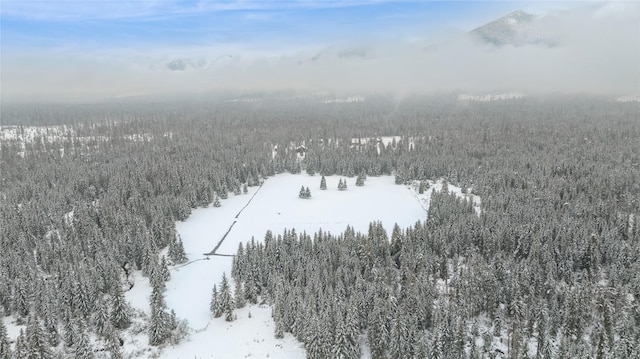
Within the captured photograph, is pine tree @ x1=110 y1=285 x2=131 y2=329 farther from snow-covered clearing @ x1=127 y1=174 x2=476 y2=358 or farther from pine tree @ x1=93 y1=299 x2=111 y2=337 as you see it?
snow-covered clearing @ x1=127 y1=174 x2=476 y2=358

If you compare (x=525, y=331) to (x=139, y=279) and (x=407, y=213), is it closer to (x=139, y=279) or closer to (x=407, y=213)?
(x=407, y=213)

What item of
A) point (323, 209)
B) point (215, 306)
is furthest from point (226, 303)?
point (323, 209)

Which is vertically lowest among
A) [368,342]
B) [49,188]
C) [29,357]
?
[368,342]

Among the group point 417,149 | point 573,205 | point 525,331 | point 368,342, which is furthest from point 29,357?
point 417,149

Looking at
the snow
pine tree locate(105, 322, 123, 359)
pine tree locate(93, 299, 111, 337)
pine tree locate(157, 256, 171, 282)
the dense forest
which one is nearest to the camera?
pine tree locate(105, 322, 123, 359)

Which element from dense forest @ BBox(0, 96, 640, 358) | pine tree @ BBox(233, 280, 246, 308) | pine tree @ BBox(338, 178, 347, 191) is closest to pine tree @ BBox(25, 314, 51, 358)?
dense forest @ BBox(0, 96, 640, 358)

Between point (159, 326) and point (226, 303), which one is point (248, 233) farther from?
point (159, 326)

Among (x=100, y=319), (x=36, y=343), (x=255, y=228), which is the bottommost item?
(x=100, y=319)

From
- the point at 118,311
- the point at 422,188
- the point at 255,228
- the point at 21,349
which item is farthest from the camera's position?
the point at 422,188

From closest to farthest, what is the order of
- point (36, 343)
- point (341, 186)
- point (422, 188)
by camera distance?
point (36, 343) < point (422, 188) < point (341, 186)

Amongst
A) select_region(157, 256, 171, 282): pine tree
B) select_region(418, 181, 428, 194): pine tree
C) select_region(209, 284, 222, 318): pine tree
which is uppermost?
select_region(418, 181, 428, 194): pine tree

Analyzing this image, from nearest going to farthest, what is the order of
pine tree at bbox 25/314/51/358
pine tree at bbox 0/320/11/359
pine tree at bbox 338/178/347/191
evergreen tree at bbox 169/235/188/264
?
pine tree at bbox 25/314/51/358
pine tree at bbox 0/320/11/359
evergreen tree at bbox 169/235/188/264
pine tree at bbox 338/178/347/191
